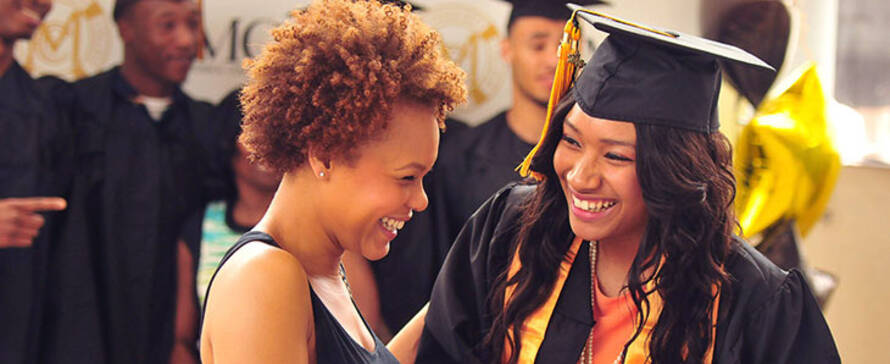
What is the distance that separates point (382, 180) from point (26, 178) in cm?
238

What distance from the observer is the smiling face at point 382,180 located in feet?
4.60

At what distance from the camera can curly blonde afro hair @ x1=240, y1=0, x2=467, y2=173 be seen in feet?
4.35

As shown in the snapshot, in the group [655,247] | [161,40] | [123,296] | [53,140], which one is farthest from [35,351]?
[655,247]

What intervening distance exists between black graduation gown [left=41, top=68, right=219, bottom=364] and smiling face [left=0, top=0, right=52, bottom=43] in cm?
27

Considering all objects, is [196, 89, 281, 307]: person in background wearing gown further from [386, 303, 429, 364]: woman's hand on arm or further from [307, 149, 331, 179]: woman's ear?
[307, 149, 331, 179]: woman's ear

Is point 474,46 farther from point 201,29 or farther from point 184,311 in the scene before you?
point 184,311

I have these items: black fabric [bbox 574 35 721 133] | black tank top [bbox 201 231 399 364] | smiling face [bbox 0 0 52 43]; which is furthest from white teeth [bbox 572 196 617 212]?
smiling face [bbox 0 0 52 43]

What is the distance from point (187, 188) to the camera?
3.71m

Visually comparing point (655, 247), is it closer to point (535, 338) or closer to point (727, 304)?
point (727, 304)

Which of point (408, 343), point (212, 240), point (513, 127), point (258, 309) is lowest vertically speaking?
point (212, 240)

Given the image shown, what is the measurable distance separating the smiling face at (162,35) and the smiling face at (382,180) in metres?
2.42

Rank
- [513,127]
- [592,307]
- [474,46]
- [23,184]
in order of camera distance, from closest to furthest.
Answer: [592,307] → [23,184] → [513,127] → [474,46]

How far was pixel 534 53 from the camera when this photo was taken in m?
3.77

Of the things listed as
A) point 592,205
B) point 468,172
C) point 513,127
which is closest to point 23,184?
point 468,172
